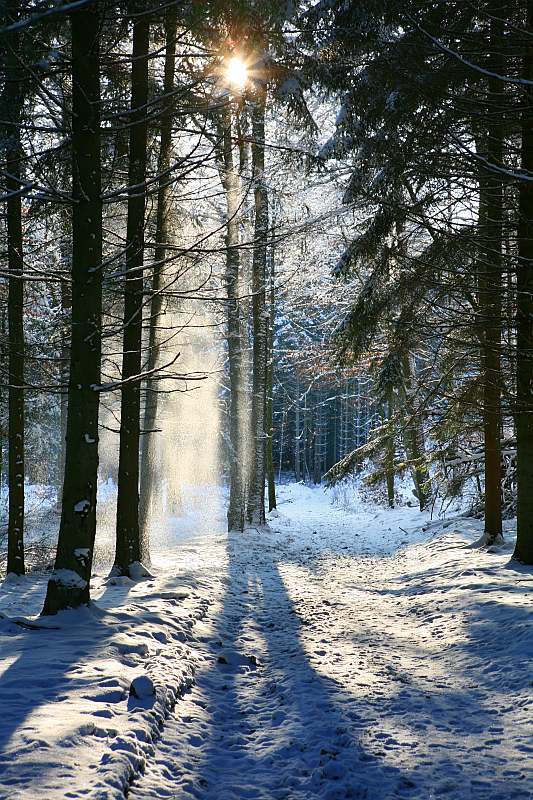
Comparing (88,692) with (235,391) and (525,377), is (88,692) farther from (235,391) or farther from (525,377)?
(235,391)

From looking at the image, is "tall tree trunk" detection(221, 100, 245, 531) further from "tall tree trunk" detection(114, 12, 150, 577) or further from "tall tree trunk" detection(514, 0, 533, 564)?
"tall tree trunk" detection(514, 0, 533, 564)

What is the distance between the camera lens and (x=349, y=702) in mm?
4590

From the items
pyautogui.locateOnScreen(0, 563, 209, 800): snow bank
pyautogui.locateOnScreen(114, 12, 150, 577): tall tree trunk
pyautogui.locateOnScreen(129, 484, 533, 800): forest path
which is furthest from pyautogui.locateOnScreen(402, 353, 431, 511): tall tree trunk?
pyautogui.locateOnScreen(0, 563, 209, 800): snow bank

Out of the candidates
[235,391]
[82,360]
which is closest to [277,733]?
[82,360]

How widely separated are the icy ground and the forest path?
0.02 metres

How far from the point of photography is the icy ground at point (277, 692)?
337cm

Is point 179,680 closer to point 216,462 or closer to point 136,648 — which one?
point 136,648

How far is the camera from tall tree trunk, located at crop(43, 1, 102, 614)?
5.98 m

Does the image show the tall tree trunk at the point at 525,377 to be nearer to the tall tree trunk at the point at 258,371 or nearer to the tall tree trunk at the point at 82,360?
the tall tree trunk at the point at 82,360

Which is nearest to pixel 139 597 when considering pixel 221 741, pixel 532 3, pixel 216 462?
pixel 221 741

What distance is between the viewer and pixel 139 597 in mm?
7398

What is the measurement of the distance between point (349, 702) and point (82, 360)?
4.39 metres

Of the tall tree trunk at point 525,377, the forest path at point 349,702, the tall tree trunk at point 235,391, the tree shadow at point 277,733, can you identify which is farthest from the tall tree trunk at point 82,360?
the tall tree trunk at point 235,391

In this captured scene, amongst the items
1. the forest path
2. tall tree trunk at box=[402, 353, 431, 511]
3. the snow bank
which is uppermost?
tall tree trunk at box=[402, 353, 431, 511]
